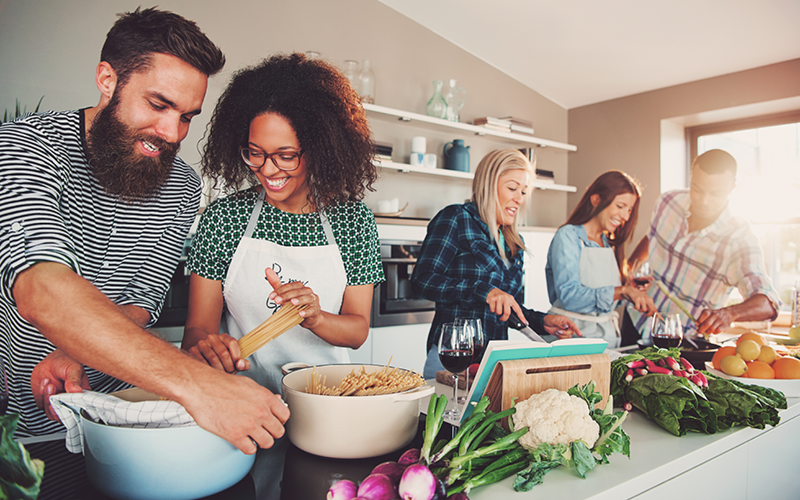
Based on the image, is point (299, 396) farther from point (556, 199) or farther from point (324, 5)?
point (556, 199)

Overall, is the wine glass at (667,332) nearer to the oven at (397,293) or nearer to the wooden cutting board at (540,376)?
the wooden cutting board at (540,376)

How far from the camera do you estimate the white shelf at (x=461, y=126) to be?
365 centimetres

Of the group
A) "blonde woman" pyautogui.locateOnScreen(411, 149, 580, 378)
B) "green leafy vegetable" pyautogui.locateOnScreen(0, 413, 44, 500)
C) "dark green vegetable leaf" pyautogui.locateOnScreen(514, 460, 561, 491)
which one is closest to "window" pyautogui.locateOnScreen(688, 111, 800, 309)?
"blonde woman" pyautogui.locateOnScreen(411, 149, 580, 378)

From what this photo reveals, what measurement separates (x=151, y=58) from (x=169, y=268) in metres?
0.53

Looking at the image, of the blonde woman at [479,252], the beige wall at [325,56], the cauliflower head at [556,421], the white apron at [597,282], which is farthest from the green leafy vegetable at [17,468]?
the beige wall at [325,56]

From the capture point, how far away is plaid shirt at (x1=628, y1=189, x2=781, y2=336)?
2.42m

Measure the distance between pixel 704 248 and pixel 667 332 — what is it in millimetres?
1251

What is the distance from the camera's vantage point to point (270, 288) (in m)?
Answer: 1.45

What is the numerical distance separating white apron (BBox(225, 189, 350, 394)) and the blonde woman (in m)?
0.56

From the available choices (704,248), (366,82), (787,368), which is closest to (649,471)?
(787,368)

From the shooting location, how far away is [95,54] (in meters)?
2.79

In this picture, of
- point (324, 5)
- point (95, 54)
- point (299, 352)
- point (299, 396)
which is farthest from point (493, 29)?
point (299, 396)

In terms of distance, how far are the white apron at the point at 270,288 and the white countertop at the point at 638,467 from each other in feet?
2.55

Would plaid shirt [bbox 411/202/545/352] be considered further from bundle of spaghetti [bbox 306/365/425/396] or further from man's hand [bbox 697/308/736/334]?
bundle of spaghetti [bbox 306/365/425/396]
